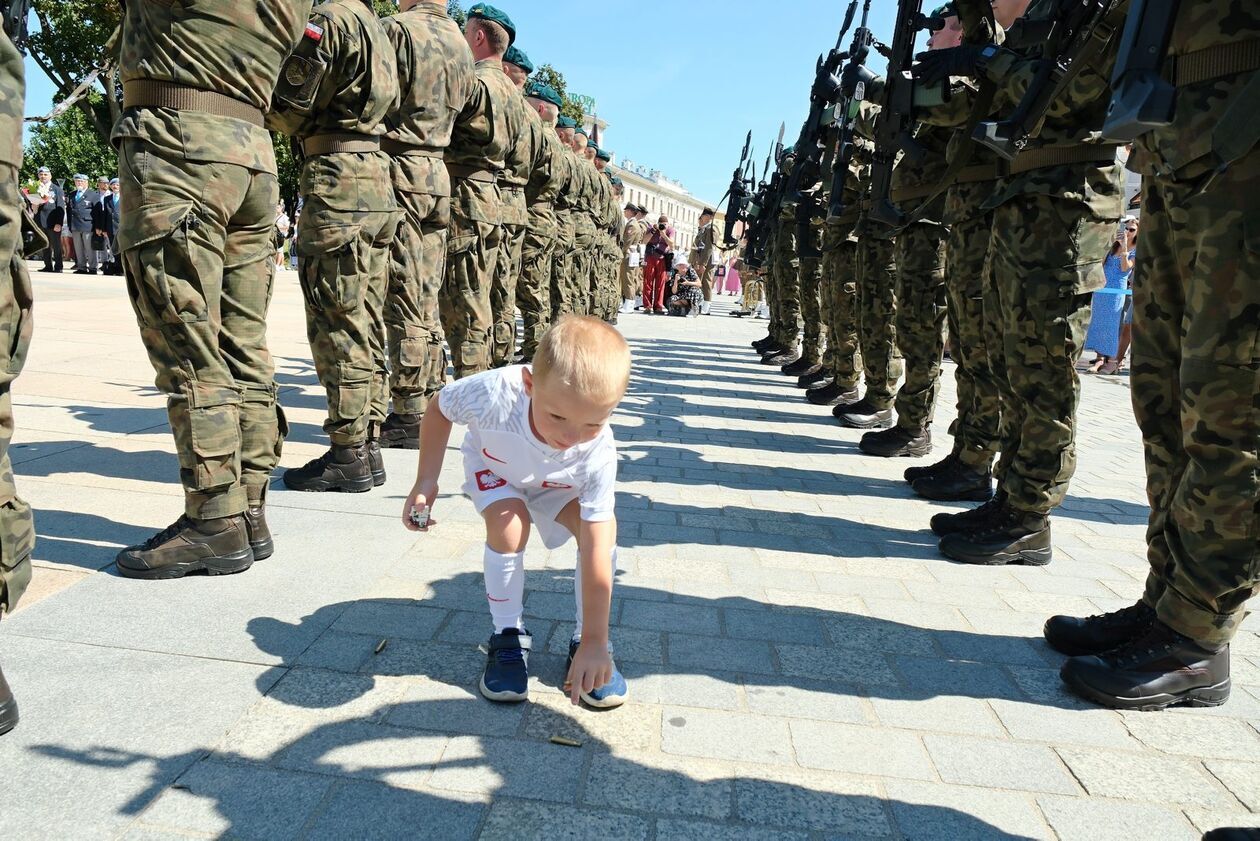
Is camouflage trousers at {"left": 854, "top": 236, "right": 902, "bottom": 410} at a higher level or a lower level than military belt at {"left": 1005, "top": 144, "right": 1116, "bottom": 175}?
lower

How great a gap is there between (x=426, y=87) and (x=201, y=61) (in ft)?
6.26

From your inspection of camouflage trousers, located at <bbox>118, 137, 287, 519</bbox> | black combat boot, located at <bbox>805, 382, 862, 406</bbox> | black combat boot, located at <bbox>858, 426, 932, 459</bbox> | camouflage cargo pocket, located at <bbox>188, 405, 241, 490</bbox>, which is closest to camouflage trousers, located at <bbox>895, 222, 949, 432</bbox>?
black combat boot, located at <bbox>858, 426, 932, 459</bbox>

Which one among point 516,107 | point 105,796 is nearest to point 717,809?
point 105,796

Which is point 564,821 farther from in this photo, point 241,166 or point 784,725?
point 241,166

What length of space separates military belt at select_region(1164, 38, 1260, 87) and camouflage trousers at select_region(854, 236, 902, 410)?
12.5ft

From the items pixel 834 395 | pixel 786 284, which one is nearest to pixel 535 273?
pixel 834 395

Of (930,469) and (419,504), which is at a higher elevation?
(419,504)

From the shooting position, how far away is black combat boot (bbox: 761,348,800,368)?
11.6 meters

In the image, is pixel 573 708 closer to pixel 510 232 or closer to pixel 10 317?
pixel 10 317

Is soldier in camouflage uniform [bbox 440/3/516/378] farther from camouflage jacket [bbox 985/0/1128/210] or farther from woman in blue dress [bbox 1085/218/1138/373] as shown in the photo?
woman in blue dress [bbox 1085/218/1138/373]

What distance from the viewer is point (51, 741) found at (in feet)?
5.94

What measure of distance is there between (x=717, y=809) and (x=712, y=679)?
1.95 feet

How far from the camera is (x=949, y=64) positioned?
12.7ft

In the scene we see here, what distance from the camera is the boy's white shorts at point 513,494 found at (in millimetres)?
2166
